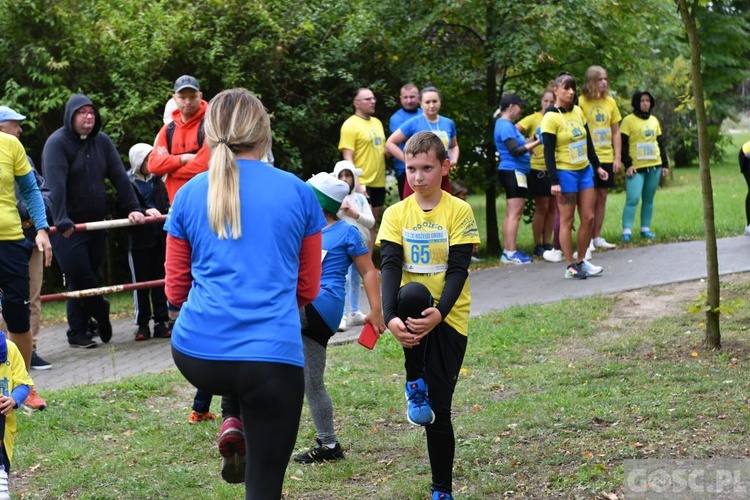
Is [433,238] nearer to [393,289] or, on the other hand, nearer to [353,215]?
[393,289]

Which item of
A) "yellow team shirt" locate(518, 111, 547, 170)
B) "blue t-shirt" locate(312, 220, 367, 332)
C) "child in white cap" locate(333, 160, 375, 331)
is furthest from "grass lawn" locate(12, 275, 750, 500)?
"yellow team shirt" locate(518, 111, 547, 170)

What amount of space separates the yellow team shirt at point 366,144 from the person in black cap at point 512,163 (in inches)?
60.1

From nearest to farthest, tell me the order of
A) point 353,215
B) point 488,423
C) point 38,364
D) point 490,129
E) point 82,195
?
1. point 488,423
2. point 353,215
3. point 38,364
4. point 82,195
5. point 490,129

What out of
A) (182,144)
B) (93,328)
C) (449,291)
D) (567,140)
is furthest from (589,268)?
(449,291)

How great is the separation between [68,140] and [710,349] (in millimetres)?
5744

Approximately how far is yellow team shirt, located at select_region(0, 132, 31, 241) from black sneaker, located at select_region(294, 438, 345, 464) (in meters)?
2.82

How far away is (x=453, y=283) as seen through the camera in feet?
17.2

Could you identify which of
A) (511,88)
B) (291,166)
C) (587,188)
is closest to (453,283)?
(587,188)

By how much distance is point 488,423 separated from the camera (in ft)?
22.0

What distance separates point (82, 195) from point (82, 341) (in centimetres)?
141

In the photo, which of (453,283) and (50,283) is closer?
(453,283)

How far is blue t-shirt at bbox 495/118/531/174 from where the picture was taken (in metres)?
13.0

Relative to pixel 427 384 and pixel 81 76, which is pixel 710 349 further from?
pixel 81 76

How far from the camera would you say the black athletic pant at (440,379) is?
525cm
